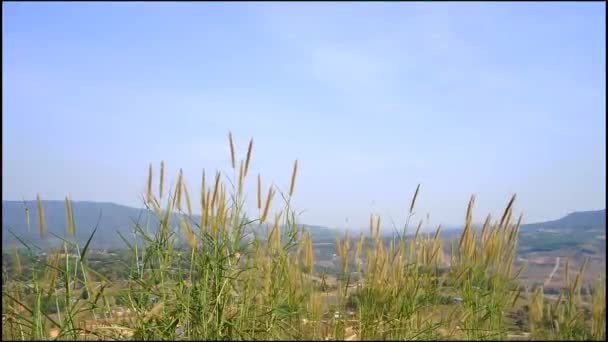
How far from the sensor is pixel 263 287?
2963 mm

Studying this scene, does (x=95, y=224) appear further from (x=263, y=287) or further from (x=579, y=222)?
(x=579, y=222)

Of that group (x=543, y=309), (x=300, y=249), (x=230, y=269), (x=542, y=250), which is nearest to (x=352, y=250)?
(x=300, y=249)

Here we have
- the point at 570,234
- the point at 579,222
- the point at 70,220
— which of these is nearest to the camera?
the point at 70,220

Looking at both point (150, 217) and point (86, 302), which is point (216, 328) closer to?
point (86, 302)

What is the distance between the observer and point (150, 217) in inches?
125

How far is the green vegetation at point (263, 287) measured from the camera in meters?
2.64

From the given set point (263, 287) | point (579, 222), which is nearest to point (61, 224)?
point (263, 287)

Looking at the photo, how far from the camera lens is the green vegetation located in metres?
2.64

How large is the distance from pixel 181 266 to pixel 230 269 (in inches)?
12.9

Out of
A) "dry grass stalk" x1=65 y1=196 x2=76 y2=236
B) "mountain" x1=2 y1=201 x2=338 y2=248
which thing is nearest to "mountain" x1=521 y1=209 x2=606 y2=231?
"mountain" x1=2 y1=201 x2=338 y2=248

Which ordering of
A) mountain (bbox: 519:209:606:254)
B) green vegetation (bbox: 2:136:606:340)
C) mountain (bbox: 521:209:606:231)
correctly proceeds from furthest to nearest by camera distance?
mountain (bbox: 521:209:606:231)
mountain (bbox: 519:209:606:254)
green vegetation (bbox: 2:136:606:340)

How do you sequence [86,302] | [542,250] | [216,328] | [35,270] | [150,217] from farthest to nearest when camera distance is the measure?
[542,250] < [150,217] < [35,270] < [86,302] < [216,328]

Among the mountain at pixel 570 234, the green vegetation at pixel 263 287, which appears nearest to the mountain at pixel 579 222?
the mountain at pixel 570 234

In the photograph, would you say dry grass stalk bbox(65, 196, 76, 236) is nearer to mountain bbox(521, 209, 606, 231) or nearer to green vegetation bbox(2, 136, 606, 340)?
green vegetation bbox(2, 136, 606, 340)
